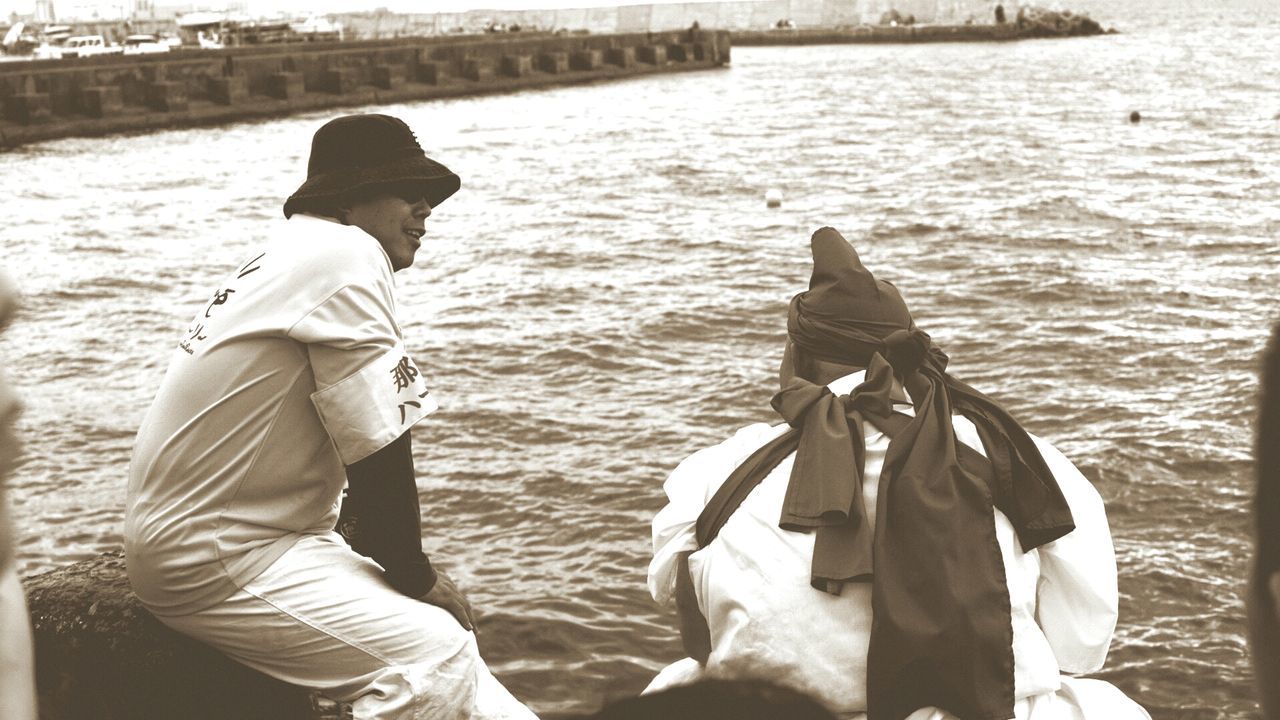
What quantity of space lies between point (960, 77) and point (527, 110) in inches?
754

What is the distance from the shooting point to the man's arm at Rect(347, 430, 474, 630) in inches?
120

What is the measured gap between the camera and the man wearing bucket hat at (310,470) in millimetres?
2980

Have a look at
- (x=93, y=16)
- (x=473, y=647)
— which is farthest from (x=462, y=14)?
(x=473, y=647)

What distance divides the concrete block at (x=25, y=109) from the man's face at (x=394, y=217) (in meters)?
30.3

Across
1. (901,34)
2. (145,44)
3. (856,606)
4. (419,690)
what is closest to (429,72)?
(145,44)

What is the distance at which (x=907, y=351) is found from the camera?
3074 millimetres

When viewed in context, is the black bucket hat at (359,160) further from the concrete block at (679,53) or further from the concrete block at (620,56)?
the concrete block at (679,53)

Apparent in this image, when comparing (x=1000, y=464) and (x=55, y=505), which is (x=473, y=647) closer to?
(x=1000, y=464)

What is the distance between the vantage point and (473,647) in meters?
3.24

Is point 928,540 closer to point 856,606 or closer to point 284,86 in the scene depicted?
point 856,606

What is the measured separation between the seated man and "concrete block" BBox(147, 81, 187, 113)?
33765mm

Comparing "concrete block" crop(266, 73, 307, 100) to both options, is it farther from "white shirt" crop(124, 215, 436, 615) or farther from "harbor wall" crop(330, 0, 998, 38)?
"harbor wall" crop(330, 0, 998, 38)

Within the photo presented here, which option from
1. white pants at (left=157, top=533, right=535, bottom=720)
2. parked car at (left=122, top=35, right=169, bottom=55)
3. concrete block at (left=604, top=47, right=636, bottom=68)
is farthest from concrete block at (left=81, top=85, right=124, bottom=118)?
white pants at (left=157, top=533, right=535, bottom=720)

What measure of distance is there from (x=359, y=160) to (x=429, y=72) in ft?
141
